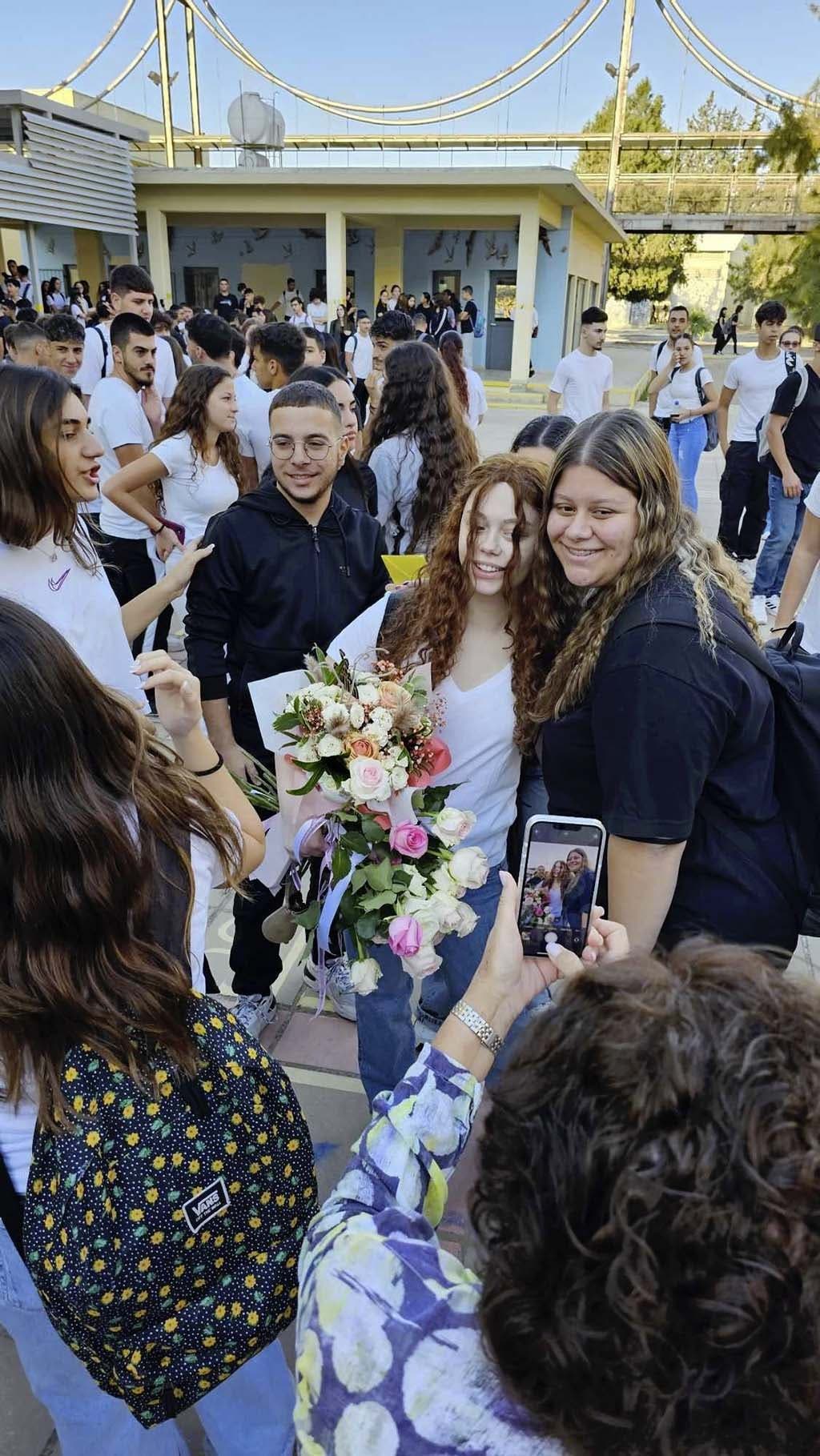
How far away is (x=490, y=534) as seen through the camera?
7.06 ft

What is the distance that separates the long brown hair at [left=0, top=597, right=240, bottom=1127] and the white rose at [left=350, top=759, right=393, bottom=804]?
2.09 ft

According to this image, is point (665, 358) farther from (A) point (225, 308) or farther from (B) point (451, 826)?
(A) point (225, 308)

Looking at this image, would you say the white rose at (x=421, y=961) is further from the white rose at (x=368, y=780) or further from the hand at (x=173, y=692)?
the hand at (x=173, y=692)

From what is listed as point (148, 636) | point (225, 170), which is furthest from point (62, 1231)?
point (225, 170)

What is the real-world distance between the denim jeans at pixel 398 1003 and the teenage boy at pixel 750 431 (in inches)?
216

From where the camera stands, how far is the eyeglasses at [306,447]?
2.41m

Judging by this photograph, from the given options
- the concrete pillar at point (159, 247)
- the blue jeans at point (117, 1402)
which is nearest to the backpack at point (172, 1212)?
the blue jeans at point (117, 1402)

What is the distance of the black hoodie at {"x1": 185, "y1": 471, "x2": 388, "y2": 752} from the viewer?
2.43m

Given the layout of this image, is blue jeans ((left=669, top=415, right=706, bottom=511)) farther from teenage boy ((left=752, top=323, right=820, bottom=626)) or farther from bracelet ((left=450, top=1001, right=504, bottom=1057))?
bracelet ((left=450, top=1001, right=504, bottom=1057))

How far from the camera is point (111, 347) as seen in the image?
218 inches

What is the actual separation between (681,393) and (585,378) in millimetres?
791

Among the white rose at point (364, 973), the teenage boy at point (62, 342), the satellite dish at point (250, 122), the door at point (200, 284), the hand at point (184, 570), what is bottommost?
the white rose at point (364, 973)

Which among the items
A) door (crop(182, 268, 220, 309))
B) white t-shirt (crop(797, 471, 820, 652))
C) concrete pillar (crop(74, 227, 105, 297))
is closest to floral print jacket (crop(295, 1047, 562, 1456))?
white t-shirt (crop(797, 471, 820, 652))

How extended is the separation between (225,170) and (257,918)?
24.1m
